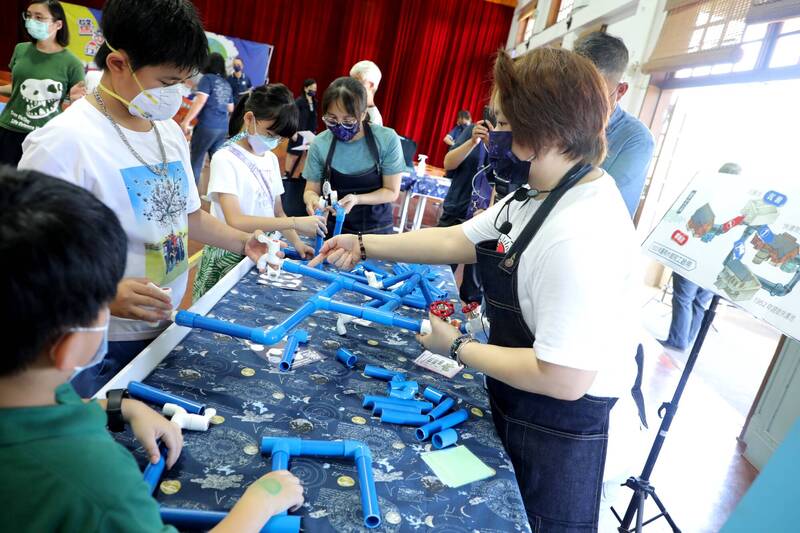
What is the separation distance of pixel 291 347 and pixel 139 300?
461 mm

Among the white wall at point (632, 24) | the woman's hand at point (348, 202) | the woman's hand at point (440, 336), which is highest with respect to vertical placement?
the white wall at point (632, 24)

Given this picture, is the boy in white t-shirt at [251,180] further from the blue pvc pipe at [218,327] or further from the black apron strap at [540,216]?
the black apron strap at [540,216]

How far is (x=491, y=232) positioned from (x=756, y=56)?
3.82 m

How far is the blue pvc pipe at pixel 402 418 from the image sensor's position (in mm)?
1323

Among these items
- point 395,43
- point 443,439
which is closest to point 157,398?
point 443,439

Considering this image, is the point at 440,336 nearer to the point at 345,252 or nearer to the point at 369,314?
the point at 369,314

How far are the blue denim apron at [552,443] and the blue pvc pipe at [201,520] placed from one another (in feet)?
2.34

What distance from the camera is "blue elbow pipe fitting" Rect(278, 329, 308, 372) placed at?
4.80ft

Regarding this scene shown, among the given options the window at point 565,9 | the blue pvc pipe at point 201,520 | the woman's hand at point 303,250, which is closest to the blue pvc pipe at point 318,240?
the woman's hand at point 303,250

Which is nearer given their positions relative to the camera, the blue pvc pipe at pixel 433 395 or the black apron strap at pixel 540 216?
the black apron strap at pixel 540 216

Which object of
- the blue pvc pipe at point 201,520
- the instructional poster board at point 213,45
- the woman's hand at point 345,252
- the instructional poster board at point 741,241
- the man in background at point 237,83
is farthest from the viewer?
the instructional poster board at point 213,45

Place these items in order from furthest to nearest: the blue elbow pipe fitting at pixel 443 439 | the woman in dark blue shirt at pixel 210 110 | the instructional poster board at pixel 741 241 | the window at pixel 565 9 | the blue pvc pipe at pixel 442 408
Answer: the window at pixel 565 9 < the woman in dark blue shirt at pixel 210 110 < the instructional poster board at pixel 741 241 < the blue pvc pipe at pixel 442 408 < the blue elbow pipe fitting at pixel 443 439

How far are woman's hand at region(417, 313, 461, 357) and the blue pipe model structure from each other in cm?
45

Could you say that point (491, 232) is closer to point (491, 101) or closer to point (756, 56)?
point (491, 101)
